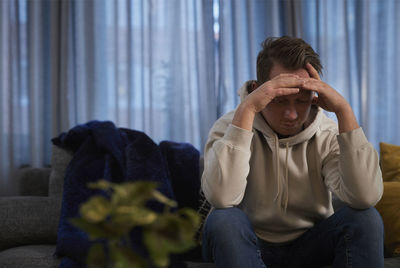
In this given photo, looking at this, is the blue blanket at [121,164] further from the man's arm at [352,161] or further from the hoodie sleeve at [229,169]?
the man's arm at [352,161]

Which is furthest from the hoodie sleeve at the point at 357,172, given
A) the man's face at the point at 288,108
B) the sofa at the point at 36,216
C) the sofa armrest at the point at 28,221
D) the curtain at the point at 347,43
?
the curtain at the point at 347,43

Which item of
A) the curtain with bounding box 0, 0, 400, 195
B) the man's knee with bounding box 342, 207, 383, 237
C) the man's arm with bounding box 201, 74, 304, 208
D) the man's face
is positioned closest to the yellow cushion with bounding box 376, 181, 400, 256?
the man's knee with bounding box 342, 207, 383, 237

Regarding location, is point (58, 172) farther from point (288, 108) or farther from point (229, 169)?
point (288, 108)

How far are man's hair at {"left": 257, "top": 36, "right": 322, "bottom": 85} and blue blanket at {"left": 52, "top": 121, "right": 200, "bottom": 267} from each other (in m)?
0.65

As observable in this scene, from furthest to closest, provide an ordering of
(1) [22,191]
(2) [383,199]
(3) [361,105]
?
(3) [361,105] < (1) [22,191] < (2) [383,199]

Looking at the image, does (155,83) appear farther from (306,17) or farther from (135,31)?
Answer: (306,17)

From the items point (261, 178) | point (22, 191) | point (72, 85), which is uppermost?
point (72, 85)

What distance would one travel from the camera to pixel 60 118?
8.32 feet

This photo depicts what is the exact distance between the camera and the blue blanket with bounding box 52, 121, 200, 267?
1.83 m

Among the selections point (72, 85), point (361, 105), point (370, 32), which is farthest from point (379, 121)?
point (72, 85)

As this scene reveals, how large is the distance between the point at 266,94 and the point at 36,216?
3.80ft

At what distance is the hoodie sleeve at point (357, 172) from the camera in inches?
52.1

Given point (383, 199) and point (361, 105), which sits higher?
point (361, 105)

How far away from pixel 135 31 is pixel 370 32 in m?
1.47
